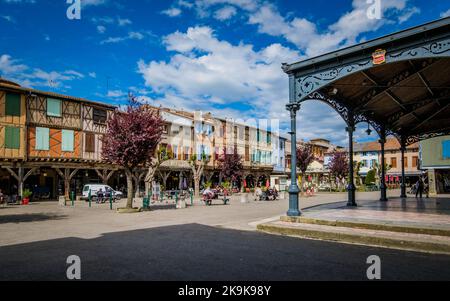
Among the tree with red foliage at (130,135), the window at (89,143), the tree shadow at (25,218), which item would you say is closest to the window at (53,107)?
the window at (89,143)

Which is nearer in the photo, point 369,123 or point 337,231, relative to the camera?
point 337,231

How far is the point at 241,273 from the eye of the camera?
4.96 metres

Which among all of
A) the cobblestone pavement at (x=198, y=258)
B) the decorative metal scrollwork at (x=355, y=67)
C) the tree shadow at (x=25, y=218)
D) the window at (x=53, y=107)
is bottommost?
the tree shadow at (x=25, y=218)

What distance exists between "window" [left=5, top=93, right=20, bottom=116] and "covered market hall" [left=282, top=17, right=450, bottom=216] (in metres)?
22.7

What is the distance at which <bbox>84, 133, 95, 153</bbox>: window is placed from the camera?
27.9m

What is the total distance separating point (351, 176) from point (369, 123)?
9.71 ft

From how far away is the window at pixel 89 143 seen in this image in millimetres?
27922

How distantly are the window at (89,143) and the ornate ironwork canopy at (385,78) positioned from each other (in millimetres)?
22758

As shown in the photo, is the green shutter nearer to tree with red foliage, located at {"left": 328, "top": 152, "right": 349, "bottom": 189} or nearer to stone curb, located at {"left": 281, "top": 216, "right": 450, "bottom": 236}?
stone curb, located at {"left": 281, "top": 216, "right": 450, "bottom": 236}

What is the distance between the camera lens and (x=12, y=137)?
23578 millimetres

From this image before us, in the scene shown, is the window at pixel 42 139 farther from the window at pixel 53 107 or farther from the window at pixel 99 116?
the window at pixel 99 116

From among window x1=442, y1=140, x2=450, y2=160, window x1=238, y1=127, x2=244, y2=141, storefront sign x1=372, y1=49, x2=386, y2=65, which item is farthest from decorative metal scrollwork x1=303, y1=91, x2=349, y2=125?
window x1=238, y1=127, x2=244, y2=141
